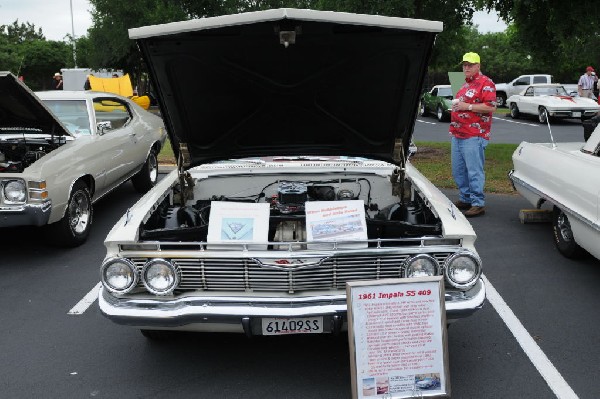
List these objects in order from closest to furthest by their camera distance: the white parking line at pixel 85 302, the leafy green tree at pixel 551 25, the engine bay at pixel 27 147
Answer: the white parking line at pixel 85 302 < the engine bay at pixel 27 147 < the leafy green tree at pixel 551 25

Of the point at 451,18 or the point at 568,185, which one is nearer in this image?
the point at 568,185

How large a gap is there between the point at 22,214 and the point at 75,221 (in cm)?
82

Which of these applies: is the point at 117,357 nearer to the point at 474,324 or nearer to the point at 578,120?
the point at 474,324

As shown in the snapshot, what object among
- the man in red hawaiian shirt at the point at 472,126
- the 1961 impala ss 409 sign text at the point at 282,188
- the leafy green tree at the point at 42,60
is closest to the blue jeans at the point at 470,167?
the man in red hawaiian shirt at the point at 472,126

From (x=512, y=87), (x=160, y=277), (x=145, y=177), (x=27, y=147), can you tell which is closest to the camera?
(x=160, y=277)

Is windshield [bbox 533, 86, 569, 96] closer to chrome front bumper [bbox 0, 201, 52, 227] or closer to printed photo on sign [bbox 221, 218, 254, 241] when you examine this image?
chrome front bumper [bbox 0, 201, 52, 227]

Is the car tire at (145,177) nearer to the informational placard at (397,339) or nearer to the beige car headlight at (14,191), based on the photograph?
the beige car headlight at (14,191)

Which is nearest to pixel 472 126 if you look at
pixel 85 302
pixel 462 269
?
pixel 462 269

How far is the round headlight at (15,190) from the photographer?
5.20 m

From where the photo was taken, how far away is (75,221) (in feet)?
19.6

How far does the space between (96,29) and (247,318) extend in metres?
30.0

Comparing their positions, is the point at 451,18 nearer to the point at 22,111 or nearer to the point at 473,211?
the point at 473,211

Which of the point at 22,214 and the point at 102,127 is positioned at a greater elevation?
the point at 102,127

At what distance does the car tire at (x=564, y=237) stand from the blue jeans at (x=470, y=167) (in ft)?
3.80
